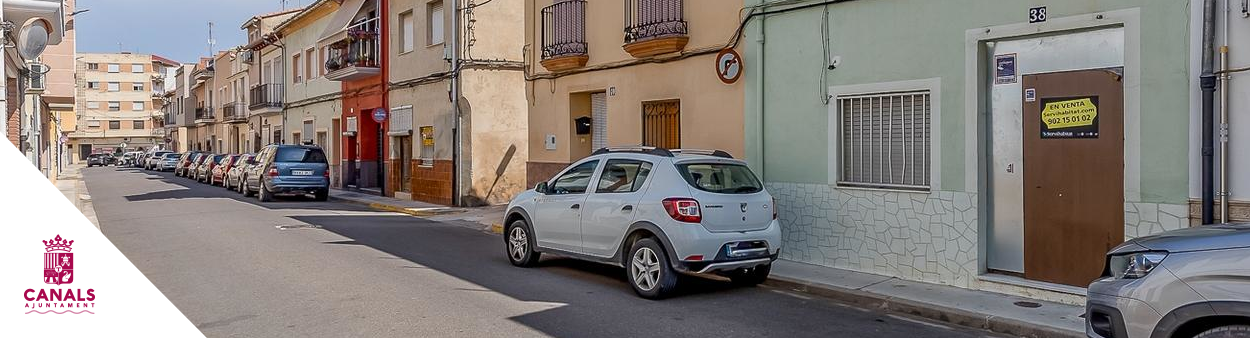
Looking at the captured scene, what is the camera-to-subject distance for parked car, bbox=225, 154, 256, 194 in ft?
87.6

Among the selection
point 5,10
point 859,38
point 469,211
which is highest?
point 5,10

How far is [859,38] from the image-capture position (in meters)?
9.68

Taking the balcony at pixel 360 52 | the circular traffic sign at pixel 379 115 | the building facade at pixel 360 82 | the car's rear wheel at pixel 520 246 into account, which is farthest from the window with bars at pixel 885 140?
the balcony at pixel 360 52

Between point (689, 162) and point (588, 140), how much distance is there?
256 inches

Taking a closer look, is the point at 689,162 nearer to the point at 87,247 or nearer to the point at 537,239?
the point at 537,239

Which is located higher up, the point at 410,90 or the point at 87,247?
the point at 410,90

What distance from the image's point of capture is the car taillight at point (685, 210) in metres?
8.16

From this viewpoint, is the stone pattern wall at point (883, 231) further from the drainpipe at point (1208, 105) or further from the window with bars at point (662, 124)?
the window with bars at point (662, 124)

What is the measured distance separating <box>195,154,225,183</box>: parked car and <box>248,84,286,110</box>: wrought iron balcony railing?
276cm

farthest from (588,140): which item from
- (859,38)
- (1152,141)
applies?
(1152,141)

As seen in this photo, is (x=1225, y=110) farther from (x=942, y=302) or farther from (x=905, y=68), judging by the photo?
(x=905, y=68)

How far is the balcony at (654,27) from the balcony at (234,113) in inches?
1333

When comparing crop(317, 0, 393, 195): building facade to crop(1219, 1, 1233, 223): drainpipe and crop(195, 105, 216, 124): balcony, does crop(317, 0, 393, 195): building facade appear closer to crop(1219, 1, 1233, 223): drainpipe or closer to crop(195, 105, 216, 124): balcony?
crop(1219, 1, 1233, 223): drainpipe

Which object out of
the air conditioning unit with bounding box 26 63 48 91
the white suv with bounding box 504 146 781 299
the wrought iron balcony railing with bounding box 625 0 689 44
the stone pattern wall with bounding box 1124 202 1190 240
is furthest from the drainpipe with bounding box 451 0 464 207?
the stone pattern wall with bounding box 1124 202 1190 240
